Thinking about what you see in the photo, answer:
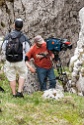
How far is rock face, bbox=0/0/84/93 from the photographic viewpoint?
22547 mm

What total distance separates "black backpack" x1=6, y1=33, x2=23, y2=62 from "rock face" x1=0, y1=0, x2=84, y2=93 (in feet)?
35.1

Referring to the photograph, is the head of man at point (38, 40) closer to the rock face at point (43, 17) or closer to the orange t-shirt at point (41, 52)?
the orange t-shirt at point (41, 52)

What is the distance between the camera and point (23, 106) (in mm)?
10461

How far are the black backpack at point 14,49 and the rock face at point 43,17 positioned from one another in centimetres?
1069

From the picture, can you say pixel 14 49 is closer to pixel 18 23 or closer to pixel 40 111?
pixel 18 23

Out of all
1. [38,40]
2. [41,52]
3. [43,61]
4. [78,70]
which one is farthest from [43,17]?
[38,40]

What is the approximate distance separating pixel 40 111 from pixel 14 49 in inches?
95.3

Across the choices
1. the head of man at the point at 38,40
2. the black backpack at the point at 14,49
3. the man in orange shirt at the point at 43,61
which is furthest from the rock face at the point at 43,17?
the black backpack at the point at 14,49

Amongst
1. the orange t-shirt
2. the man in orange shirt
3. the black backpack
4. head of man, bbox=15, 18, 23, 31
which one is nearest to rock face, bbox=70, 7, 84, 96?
the man in orange shirt

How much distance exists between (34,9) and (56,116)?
13.8m

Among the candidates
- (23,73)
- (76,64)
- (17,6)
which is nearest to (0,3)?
(17,6)

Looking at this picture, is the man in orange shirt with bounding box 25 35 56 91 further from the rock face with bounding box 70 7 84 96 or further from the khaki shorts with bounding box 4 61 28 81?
the khaki shorts with bounding box 4 61 28 81

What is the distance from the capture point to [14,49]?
1138cm

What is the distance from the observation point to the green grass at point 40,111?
30.4 feet
